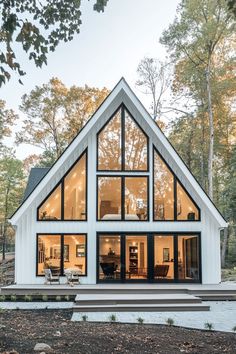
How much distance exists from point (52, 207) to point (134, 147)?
391 cm

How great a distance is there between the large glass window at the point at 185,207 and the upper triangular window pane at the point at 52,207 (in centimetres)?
453

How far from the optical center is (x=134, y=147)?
58.8ft

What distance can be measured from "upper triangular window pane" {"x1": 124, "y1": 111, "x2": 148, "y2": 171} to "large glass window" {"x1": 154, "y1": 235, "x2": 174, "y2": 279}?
2849mm

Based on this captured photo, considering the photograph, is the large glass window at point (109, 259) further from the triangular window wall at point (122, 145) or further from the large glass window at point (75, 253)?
the triangular window wall at point (122, 145)

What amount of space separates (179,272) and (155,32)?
56.8 feet

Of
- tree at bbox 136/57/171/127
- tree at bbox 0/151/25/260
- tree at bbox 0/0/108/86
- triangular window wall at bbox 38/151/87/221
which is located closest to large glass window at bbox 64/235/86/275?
triangular window wall at bbox 38/151/87/221

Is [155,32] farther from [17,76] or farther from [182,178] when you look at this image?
[17,76]

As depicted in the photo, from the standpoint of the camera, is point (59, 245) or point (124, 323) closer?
point (124, 323)

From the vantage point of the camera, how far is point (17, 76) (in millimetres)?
6129

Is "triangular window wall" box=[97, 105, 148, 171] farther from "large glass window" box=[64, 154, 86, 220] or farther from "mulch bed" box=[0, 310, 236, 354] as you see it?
"mulch bed" box=[0, 310, 236, 354]

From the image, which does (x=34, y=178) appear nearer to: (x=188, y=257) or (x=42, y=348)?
(x=188, y=257)

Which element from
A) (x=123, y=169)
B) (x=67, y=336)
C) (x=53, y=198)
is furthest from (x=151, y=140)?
(x=67, y=336)

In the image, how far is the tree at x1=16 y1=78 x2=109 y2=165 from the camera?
31.0m

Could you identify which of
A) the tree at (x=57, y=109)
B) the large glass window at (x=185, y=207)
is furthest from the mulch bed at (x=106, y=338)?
the tree at (x=57, y=109)
